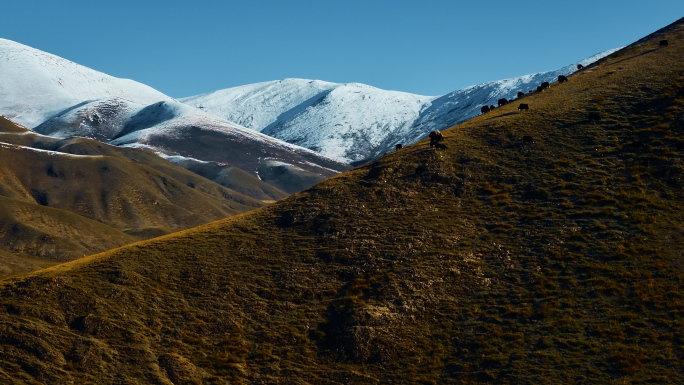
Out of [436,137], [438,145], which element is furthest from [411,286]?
[436,137]

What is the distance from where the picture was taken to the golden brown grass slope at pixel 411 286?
5038cm

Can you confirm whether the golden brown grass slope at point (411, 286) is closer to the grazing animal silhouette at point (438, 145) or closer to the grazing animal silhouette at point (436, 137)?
the grazing animal silhouette at point (438, 145)

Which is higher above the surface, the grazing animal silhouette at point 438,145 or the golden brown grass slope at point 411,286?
the grazing animal silhouette at point 438,145

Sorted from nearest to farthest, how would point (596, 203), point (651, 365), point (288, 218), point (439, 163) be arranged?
point (651, 365) < point (596, 203) < point (288, 218) < point (439, 163)

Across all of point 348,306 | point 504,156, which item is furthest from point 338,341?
point 504,156

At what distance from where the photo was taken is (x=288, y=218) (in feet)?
244

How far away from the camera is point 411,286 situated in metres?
59.8

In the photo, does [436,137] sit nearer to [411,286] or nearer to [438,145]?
[438,145]

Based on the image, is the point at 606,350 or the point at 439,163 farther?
the point at 439,163

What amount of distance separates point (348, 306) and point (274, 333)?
266 inches

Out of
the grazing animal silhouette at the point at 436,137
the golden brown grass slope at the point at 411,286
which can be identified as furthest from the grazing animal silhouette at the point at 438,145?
the golden brown grass slope at the point at 411,286

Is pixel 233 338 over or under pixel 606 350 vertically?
over

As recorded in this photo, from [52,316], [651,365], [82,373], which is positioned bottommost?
[651,365]

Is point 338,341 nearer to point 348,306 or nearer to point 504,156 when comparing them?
point 348,306
